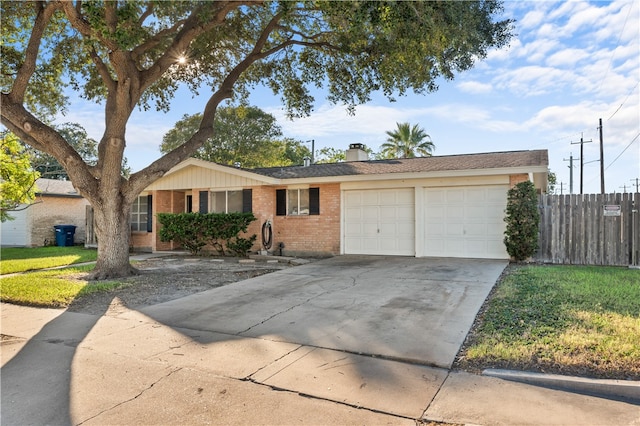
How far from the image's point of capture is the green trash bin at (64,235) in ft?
67.3

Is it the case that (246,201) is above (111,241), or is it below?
above

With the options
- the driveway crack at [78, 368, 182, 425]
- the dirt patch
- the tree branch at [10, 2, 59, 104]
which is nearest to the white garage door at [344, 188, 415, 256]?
the dirt patch

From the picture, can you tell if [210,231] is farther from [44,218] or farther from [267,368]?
[44,218]

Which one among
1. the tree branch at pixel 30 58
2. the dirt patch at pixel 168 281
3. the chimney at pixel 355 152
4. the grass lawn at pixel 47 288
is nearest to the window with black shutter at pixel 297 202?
the dirt patch at pixel 168 281

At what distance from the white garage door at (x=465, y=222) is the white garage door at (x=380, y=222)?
603 millimetres

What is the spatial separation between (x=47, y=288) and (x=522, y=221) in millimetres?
11205

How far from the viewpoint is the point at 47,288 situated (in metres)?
8.14

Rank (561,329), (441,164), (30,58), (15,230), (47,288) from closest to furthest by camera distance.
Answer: (561,329) < (47,288) < (30,58) < (441,164) < (15,230)

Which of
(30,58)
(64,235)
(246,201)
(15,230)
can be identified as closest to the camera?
(30,58)

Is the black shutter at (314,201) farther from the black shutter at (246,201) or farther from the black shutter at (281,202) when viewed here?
the black shutter at (246,201)

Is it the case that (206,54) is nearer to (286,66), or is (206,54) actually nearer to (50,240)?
(286,66)

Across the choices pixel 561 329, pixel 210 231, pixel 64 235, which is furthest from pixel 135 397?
pixel 64 235

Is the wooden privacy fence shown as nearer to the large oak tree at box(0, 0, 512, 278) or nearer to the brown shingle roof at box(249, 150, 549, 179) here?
the brown shingle roof at box(249, 150, 549, 179)

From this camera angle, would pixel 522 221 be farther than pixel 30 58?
Yes
